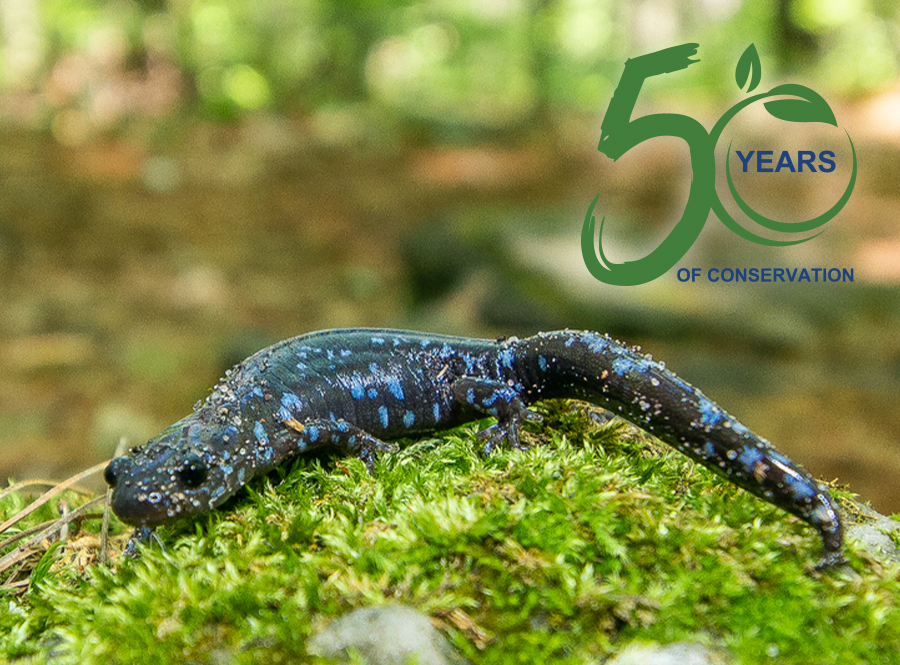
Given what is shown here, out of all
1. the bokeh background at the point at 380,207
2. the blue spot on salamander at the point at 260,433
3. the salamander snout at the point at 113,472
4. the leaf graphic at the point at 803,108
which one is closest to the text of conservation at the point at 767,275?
the bokeh background at the point at 380,207

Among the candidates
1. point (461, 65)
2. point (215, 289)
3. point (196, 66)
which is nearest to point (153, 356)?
point (215, 289)

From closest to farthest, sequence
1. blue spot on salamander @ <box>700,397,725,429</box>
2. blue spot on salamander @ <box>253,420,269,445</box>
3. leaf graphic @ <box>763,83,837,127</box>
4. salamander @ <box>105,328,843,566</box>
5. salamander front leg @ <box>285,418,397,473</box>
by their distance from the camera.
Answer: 1. salamander @ <box>105,328,843,566</box>
2. blue spot on salamander @ <box>700,397,725,429</box>
3. blue spot on salamander @ <box>253,420,269,445</box>
4. salamander front leg @ <box>285,418,397,473</box>
5. leaf graphic @ <box>763,83,837,127</box>

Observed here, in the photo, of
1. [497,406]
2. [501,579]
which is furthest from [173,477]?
[497,406]

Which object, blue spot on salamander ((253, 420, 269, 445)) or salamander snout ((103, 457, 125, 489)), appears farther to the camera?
blue spot on salamander ((253, 420, 269, 445))

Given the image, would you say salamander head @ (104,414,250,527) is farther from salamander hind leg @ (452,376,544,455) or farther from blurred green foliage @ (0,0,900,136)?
blurred green foliage @ (0,0,900,136)

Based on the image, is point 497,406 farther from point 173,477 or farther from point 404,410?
point 173,477

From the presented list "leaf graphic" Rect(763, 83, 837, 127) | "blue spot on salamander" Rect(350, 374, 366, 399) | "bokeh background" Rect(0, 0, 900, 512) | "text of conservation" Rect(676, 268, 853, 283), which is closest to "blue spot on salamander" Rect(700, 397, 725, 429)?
"blue spot on salamander" Rect(350, 374, 366, 399)

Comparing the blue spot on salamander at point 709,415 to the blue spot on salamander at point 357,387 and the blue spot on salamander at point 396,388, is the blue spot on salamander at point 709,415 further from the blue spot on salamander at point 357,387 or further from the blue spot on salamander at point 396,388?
the blue spot on salamander at point 357,387
